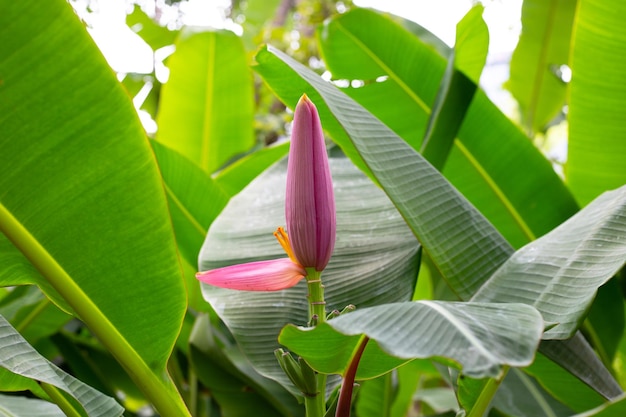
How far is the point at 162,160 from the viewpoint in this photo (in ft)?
2.41

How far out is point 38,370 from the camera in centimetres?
41

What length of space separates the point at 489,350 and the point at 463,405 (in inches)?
7.8

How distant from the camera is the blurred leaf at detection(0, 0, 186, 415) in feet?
1.43

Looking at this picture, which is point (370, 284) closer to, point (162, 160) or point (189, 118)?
point (162, 160)

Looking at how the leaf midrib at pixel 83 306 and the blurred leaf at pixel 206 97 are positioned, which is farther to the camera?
the blurred leaf at pixel 206 97

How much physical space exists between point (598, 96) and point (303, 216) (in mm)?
467

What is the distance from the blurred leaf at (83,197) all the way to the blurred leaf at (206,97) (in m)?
0.65

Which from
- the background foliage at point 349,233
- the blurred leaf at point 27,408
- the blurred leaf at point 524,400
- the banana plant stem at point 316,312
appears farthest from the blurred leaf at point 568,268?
the blurred leaf at point 27,408

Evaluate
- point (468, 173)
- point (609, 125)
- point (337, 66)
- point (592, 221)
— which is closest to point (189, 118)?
point (337, 66)

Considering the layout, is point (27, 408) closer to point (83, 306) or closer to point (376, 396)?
point (83, 306)

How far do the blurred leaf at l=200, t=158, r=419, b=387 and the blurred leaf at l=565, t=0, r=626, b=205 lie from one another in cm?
27

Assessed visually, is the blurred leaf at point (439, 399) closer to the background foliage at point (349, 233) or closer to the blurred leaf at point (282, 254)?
the background foliage at point (349, 233)

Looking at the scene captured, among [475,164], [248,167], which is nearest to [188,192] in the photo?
[248,167]

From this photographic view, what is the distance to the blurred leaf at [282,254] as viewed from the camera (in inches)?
19.9
